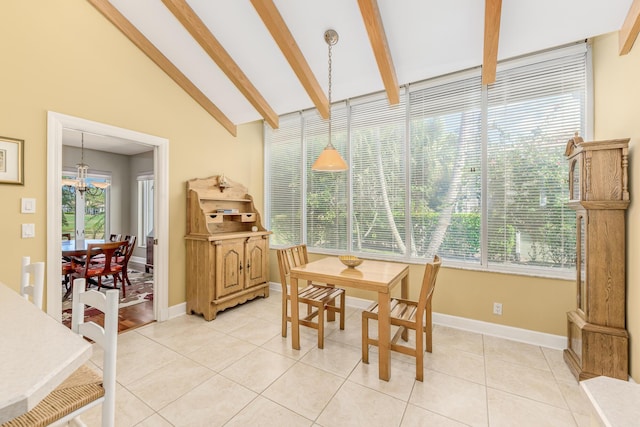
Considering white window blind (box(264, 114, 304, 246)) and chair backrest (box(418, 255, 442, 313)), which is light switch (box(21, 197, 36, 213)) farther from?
chair backrest (box(418, 255, 442, 313))

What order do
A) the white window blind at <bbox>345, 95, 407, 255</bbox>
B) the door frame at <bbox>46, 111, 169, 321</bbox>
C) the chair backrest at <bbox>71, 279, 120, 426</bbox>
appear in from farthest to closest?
the white window blind at <bbox>345, 95, 407, 255</bbox> → the door frame at <bbox>46, 111, 169, 321</bbox> → the chair backrest at <bbox>71, 279, 120, 426</bbox>

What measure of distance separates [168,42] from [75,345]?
318 cm

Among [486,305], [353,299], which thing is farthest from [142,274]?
[486,305]

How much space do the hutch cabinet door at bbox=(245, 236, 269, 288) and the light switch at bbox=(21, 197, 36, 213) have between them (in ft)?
6.76

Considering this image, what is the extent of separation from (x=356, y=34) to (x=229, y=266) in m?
2.93

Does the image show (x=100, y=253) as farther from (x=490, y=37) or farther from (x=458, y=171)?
(x=490, y=37)

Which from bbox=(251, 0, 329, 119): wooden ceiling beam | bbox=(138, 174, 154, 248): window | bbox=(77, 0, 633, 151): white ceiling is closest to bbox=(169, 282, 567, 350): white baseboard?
bbox=(77, 0, 633, 151): white ceiling

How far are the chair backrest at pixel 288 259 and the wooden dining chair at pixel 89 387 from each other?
1.68 meters

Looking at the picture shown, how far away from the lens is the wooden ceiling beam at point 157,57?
268cm

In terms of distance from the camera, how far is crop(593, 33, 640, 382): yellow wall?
192cm

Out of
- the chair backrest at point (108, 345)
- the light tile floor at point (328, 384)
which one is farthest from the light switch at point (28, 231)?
the chair backrest at point (108, 345)

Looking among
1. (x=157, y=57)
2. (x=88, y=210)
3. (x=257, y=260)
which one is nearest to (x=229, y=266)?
(x=257, y=260)

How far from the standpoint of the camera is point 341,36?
269 cm

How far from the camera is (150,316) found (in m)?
3.38
